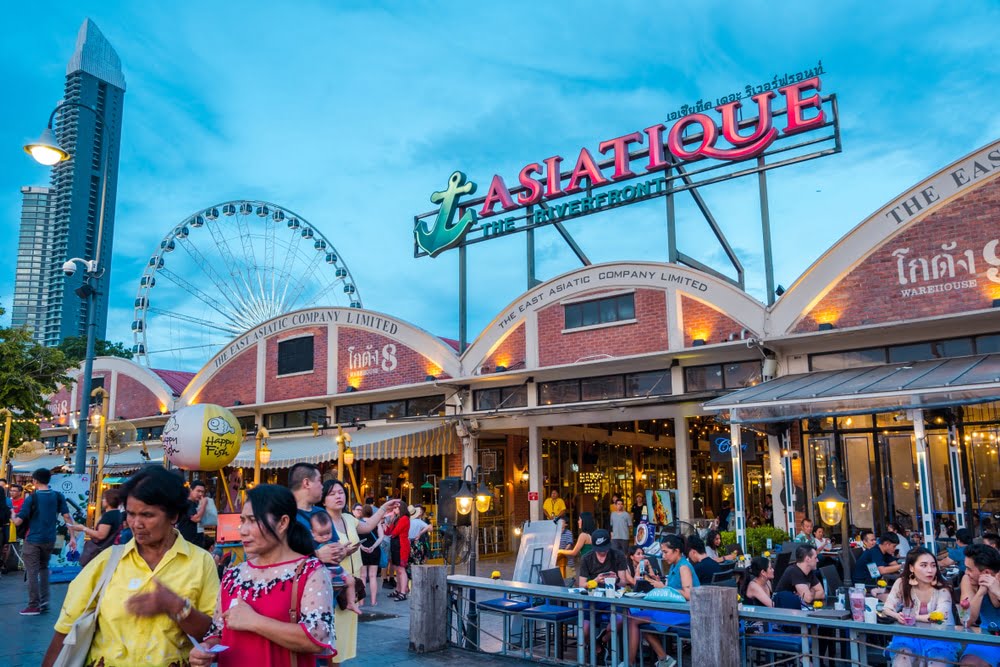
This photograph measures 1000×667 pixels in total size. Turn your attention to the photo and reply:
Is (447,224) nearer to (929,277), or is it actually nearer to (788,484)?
(788,484)

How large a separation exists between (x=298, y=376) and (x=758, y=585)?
662 inches

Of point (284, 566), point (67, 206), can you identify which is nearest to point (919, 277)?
point (284, 566)

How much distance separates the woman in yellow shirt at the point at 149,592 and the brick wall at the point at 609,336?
42.9ft

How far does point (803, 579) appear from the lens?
7.37 m

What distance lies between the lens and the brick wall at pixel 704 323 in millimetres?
14547

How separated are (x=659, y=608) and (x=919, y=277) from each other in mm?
8704

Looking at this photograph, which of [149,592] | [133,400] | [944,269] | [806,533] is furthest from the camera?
[133,400]

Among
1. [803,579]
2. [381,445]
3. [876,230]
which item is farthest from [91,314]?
[876,230]

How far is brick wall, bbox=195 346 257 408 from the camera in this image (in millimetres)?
23094

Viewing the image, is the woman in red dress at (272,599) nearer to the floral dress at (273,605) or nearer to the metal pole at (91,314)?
the floral dress at (273,605)

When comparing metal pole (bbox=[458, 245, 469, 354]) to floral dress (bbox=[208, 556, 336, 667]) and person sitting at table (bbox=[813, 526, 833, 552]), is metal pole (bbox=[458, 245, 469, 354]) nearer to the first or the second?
person sitting at table (bbox=[813, 526, 833, 552])

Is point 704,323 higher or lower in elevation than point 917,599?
higher

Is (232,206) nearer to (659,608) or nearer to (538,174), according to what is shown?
(538,174)

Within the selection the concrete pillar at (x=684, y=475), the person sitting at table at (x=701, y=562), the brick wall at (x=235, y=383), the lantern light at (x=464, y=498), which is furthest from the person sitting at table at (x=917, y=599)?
the brick wall at (x=235, y=383)
